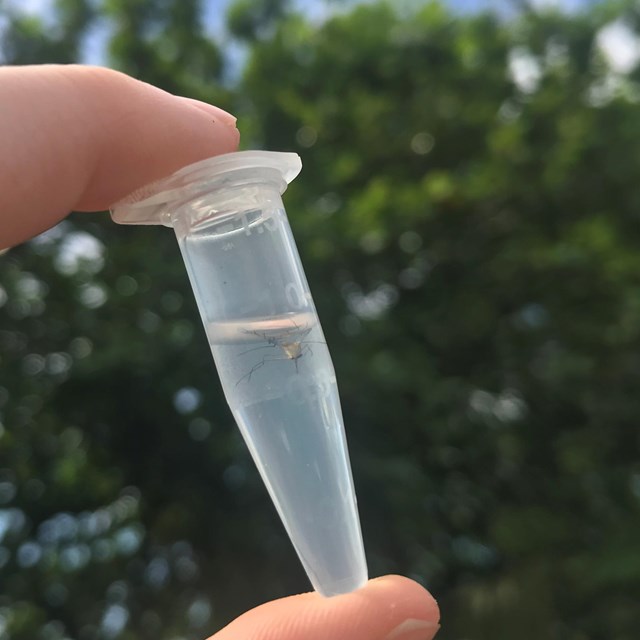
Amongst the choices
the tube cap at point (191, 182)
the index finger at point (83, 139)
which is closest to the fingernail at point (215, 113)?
the index finger at point (83, 139)

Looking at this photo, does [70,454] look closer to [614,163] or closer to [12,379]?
[12,379]

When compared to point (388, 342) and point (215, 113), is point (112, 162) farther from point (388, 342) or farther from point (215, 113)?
point (388, 342)

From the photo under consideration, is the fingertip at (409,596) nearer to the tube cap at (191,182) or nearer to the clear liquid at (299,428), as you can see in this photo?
the clear liquid at (299,428)

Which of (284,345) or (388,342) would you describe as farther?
(388,342)

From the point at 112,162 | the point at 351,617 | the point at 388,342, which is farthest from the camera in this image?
the point at 388,342

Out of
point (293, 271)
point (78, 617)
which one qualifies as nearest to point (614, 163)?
point (293, 271)

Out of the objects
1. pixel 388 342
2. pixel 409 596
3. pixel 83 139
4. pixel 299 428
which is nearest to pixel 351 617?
pixel 409 596

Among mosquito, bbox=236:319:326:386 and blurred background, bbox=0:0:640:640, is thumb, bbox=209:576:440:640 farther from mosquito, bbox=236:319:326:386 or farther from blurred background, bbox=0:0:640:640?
blurred background, bbox=0:0:640:640

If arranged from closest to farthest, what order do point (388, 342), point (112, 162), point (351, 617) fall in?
point (351, 617), point (112, 162), point (388, 342)
